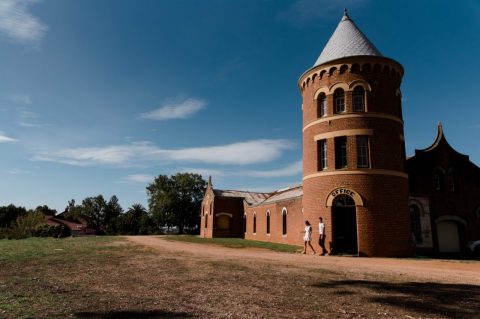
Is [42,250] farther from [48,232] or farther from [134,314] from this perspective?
[48,232]

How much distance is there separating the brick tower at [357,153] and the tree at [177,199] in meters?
47.8

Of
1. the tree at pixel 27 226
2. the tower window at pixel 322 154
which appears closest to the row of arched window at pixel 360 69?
the tower window at pixel 322 154

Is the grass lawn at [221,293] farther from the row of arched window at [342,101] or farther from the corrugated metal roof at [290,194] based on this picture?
the corrugated metal roof at [290,194]

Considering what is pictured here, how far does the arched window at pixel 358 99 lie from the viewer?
19.7 metres

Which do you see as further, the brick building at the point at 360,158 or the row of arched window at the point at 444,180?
the row of arched window at the point at 444,180

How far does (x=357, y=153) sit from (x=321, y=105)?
3.85 meters

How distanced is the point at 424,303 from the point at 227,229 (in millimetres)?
37158

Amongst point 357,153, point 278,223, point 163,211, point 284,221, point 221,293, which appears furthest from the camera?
point 163,211

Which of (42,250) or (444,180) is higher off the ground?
(444,180)

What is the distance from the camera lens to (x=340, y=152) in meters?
19.7

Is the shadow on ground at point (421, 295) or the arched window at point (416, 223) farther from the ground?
the arched window at point (416, 223)

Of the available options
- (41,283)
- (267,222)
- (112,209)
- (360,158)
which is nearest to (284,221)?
(267,222)

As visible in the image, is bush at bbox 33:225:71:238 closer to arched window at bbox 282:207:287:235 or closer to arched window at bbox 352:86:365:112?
arched window at bbox 282:207:287:235

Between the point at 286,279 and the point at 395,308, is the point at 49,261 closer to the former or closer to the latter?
the point at 286,279
